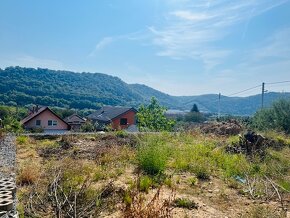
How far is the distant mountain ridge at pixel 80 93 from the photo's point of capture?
6988 cm

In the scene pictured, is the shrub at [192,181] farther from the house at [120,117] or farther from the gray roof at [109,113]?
the gray roof at [109,113]

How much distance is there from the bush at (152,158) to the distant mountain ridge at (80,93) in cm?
1937

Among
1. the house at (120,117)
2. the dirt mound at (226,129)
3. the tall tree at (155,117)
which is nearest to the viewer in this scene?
the tall tree at (155,117)

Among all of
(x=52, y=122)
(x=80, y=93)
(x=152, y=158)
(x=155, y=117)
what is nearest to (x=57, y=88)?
(x=80, y=93)

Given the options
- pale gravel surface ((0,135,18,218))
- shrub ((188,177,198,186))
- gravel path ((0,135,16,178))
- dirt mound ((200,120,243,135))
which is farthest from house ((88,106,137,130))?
shrub ((188,177,198,186))

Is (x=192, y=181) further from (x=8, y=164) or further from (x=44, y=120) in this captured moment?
(x=44, y=120)

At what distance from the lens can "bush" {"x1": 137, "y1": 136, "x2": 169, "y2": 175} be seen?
6779 millimetres

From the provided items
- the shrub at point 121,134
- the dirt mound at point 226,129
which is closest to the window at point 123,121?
A: the dirt mound at point 226,129

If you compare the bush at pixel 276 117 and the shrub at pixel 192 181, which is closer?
the shrub at pixel 192 181

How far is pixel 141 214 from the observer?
3.26 meters

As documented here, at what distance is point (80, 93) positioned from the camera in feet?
297

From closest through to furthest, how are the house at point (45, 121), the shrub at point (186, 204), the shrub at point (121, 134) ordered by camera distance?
the shrub at point (186, 204) < the shrub at point (121, 134) < the house at point (45, 121)

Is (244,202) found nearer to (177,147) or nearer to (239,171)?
(239,171)

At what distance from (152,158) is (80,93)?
3396 inches
